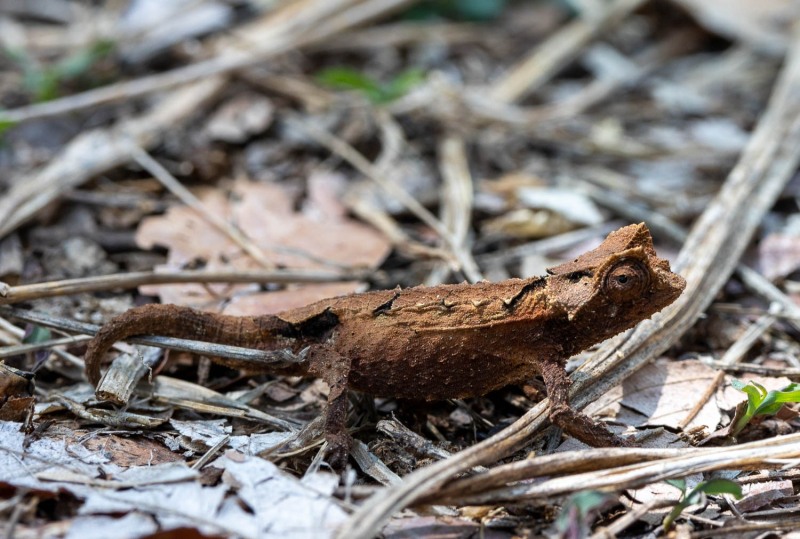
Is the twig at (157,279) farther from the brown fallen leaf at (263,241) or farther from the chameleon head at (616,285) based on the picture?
the chameleon head at (616,285)

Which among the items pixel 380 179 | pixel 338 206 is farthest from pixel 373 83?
pixel 338 206

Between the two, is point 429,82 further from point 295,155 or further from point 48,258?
point 48,258

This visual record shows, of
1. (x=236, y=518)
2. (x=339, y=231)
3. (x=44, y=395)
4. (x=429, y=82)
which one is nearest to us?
(x=236, y=518)

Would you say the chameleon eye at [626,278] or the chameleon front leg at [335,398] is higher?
the chameleon eye at [626,278]

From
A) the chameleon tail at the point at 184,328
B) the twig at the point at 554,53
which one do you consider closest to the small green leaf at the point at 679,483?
the chameleon tail at the point at 184,328

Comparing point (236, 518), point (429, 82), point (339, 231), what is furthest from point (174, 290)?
point (429, 82)

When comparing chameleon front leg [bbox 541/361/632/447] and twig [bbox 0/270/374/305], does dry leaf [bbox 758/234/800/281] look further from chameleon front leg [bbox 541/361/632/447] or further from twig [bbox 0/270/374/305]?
twig [bbox 0/270/374/305]
